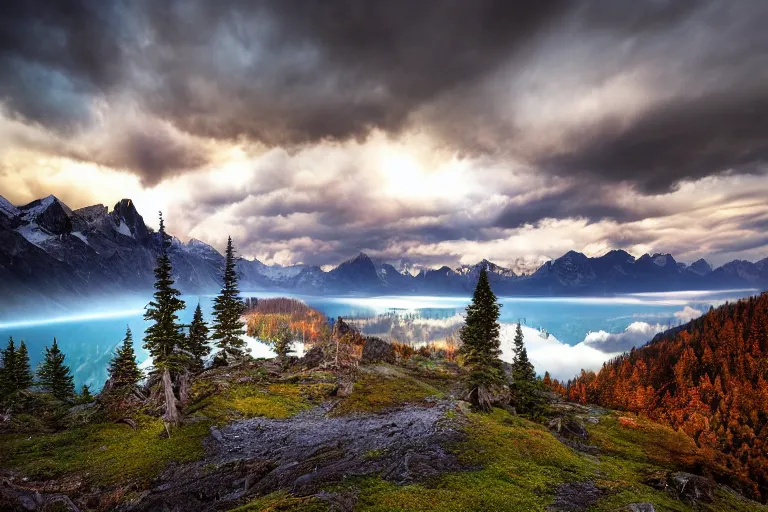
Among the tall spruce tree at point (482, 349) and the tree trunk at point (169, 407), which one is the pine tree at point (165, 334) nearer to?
the tree trunk at point (169, 407)

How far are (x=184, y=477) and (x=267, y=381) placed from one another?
23219mm

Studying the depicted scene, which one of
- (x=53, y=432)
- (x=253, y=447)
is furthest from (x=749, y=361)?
(x=53, y=432)

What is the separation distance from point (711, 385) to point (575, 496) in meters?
155

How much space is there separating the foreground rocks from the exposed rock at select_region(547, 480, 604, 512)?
5385 millimetres

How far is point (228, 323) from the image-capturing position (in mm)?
49875

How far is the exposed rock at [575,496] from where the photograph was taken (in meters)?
15.1

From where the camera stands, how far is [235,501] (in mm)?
15344

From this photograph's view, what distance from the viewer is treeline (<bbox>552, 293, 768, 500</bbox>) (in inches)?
3773

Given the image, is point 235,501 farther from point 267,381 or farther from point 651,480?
point 267,381

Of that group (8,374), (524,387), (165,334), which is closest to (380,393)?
(524,387)

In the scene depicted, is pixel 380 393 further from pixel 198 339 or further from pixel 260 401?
pixel 198 339

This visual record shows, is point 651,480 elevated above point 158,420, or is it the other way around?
point 158,420

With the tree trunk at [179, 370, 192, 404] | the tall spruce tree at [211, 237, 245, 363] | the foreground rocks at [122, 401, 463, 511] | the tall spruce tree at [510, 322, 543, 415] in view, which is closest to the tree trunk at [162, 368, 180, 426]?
the tree trunk at [179, 370, 192, 404]

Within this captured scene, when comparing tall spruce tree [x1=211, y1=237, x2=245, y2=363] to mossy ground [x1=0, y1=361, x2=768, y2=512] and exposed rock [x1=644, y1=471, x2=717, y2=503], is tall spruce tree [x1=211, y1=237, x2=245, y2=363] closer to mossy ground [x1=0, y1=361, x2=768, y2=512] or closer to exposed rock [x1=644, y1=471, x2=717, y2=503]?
mossy ground [x1=0, y1=361, x2=768, y2=512]
